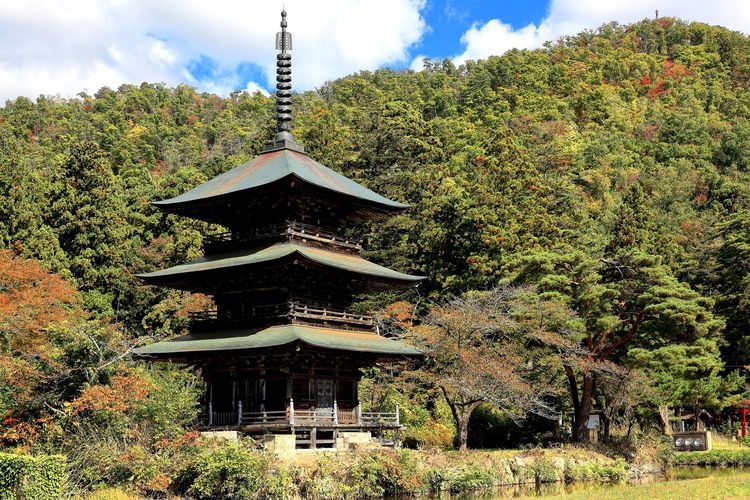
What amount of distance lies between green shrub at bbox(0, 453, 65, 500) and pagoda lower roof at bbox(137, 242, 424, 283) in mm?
9734

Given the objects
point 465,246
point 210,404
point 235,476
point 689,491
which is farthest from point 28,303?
point 689,491

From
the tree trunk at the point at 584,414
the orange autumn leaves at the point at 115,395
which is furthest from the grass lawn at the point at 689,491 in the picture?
the orange autumn leaves at the point at 115,395

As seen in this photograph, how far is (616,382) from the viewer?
1469 inches

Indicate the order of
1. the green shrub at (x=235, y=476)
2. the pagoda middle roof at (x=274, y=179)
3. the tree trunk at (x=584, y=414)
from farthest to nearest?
1. the tree trunk at (x=584, y=414)
2. the pagoda middle roof at (x=274, y=179)
3. the green shrub at (x=235, y=476)

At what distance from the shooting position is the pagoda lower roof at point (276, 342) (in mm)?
26438

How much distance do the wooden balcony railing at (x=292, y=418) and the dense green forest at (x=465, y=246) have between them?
133 centimetres

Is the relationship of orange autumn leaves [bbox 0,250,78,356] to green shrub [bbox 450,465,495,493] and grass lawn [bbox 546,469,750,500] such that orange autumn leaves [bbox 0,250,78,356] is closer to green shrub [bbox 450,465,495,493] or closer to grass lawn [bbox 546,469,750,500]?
green shrub [bbox 450,465,495,493]

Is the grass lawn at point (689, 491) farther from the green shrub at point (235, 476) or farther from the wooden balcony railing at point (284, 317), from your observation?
the wooden balcony railing at point (284, 317)

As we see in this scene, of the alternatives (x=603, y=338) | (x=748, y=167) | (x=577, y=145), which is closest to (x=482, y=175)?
(x=603, y=338)

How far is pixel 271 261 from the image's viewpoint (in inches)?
1081

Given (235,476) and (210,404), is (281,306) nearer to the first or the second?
(210,404)

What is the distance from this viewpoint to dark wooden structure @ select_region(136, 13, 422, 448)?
27.8 meters

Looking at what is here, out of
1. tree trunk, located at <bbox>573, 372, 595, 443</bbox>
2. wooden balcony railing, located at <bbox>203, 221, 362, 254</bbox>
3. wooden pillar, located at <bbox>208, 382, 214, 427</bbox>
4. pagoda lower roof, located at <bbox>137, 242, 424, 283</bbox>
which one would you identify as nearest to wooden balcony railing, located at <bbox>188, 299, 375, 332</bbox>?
pagoda lower roof, located at <bbox>137, 242, 424, 283</bbox>

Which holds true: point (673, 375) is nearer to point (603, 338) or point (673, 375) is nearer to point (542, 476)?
point (603, 338)
